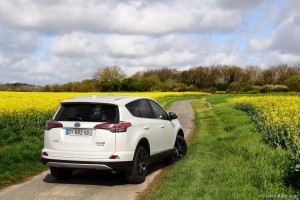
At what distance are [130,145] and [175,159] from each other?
3385mm

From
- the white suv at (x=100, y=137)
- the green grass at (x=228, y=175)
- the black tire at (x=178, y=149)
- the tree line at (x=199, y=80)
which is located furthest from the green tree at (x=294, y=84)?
the white suv at (x=100, y=137)

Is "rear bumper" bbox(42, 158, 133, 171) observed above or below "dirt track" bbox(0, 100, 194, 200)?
above

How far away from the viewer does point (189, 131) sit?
19.0 metres

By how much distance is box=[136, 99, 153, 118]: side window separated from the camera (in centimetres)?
924

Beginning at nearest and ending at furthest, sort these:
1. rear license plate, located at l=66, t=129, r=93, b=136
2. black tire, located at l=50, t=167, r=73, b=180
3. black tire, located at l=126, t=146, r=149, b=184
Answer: rear license plate, located at l=66, t=129, r=93, b=136
black tire, located at l=126, t=146, r=149, b=184
black tire, located at l=50, t=167, r=73, b=180

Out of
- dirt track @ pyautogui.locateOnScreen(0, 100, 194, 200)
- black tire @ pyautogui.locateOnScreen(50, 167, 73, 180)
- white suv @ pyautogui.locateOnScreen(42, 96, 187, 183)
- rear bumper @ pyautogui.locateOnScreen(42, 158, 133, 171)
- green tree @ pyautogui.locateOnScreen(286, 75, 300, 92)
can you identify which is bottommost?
dirt track @ pyautogui.locateOnScreen(0, 100, 194, 200)

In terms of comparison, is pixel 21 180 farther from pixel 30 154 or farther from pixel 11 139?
Result: pixel 11 139

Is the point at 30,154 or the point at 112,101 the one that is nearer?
the point at 112,101

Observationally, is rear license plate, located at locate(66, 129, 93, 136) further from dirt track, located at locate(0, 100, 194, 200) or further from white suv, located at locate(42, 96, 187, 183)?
dirt track, located at locate(0, 100, 194, 200)

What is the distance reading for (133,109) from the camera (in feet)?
29.0

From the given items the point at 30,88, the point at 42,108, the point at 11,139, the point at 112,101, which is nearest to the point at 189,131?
the point at 42,108

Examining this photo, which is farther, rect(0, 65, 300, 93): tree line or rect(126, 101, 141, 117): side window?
rect(0, 65, 300, 93): tree line

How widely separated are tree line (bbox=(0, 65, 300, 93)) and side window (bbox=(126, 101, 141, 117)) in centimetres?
7819

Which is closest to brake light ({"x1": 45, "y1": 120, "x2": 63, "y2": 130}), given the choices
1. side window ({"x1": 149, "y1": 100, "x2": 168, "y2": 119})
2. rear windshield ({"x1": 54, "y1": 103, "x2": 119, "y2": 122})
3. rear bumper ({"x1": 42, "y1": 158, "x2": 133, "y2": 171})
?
rear windshield ({"x1": 54, "y1": 103, "x2": 119, "y2": 122})
